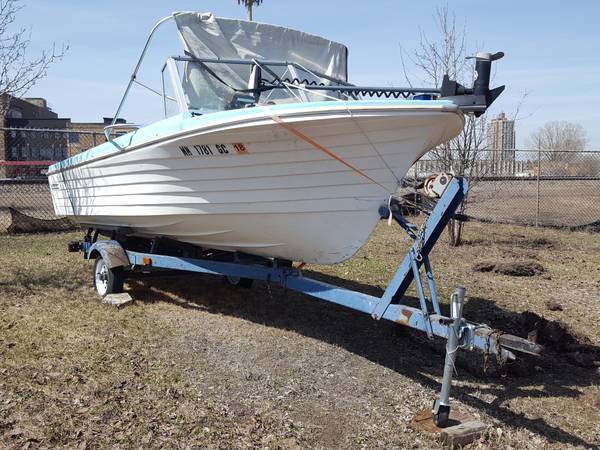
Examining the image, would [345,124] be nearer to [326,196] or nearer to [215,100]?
[326,196]

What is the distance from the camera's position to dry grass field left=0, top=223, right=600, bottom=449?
3.73 meters

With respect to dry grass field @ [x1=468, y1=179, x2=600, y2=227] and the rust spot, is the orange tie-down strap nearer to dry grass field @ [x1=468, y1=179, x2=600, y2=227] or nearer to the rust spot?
the rust spot

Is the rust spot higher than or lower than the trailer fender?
lower

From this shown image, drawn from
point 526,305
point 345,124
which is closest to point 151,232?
point 345,124

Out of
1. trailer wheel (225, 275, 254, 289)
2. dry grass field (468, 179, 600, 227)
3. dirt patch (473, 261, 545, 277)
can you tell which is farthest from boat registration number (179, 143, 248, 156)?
dry grass field (468, 179, 600, 227)

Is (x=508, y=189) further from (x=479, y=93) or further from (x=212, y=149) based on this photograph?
(x=212, y=149)

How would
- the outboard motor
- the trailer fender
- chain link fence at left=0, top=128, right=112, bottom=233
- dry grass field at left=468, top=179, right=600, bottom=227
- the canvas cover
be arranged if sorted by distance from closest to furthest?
the outboard motor, the canvas cover, the trailer fender, chain link fence at left=0, top=128, right=112, bottom=233, dry grass field at left=468, top=179, right=600, bottom=227

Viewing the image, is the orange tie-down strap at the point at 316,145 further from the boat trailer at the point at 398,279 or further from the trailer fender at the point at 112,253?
the trailer fender at the point at 112,253

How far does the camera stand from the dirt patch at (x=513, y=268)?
849 centimetres

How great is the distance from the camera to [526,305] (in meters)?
6.86

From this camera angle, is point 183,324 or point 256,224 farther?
point 183,324

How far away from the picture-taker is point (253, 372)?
4617 mm

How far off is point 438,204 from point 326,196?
0.92 metres

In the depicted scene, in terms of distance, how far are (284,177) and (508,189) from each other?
11.8m
